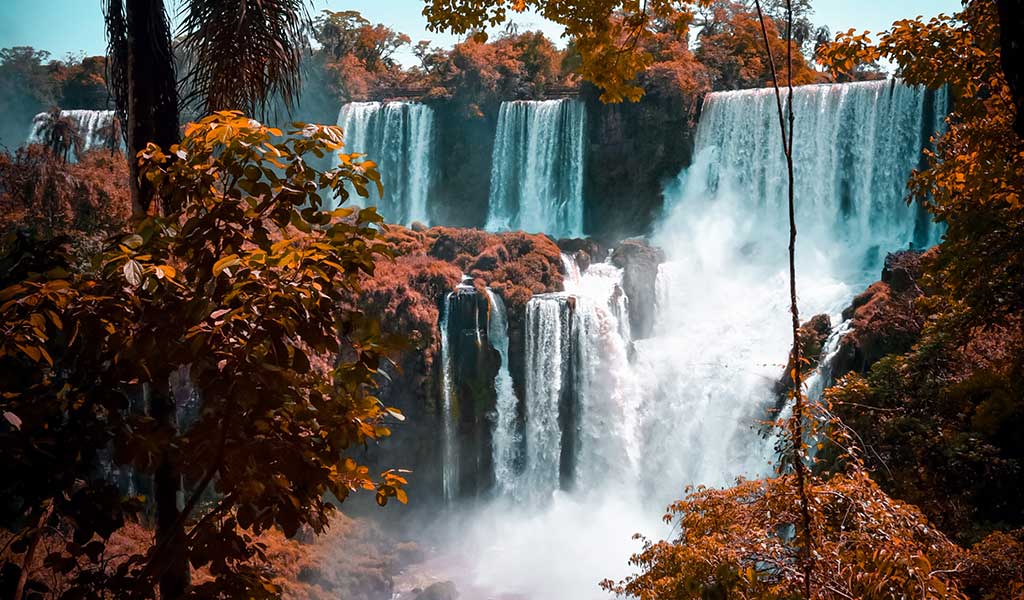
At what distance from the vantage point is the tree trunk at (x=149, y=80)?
4176 millimetres

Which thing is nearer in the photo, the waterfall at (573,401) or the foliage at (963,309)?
the foliage at (963,309)

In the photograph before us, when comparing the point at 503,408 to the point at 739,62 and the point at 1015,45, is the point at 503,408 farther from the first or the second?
the point at 739,62

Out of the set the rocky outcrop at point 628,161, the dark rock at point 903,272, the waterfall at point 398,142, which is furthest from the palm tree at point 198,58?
the waterfall at point 398,142

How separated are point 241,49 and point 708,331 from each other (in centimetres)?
2149

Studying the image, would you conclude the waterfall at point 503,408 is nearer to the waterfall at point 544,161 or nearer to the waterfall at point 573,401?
the waterfall at point 573,401

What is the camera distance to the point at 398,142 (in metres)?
34.8

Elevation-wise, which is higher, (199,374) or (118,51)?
(118,51)

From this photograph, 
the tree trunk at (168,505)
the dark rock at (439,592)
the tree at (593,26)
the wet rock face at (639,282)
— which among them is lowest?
the dark rock at (439,592)

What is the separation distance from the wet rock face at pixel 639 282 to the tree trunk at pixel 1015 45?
22.0 metres

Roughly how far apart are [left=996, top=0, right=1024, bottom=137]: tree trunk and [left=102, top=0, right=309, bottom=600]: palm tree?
3.32 meters

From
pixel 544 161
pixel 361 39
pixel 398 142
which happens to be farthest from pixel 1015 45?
pixel 361 39

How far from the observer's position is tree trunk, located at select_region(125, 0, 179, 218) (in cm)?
418

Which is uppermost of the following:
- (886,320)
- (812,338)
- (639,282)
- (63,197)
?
(63,197)

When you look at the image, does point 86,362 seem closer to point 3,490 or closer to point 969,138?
point 3,490
